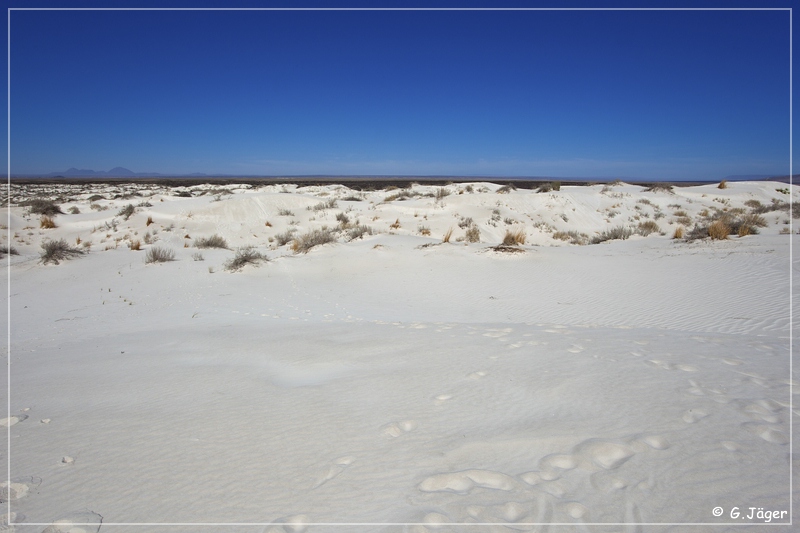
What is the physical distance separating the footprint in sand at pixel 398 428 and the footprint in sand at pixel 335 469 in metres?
0.34

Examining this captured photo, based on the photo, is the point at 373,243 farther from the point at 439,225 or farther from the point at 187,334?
the point at 187,334

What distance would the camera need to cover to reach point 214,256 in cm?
1182

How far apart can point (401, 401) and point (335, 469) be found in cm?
93

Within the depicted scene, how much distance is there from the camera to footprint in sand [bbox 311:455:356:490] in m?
2.18

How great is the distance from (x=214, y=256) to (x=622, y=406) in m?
11.3

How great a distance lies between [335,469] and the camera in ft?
7.52

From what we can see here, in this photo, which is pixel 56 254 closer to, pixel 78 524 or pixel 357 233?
pixel 357 233

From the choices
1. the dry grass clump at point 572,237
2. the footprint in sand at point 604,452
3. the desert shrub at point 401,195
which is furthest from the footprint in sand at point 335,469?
the desert shrub at point 401,195

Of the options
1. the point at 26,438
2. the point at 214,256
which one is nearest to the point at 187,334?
the point at 26,438

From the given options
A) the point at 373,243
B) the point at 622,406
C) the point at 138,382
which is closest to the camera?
the point at 622,406

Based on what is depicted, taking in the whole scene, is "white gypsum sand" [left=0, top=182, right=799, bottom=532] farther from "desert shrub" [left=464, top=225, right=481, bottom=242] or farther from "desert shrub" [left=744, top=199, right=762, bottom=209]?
"desert shrub" [left=744, top=199, right=762, bottom=209]

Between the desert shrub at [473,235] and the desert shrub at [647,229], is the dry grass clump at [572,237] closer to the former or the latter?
the desert shrub at [647,229]

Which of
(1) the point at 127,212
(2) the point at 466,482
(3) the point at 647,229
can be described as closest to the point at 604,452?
(2) the point at 466,482

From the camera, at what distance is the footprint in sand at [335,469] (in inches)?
85.9
